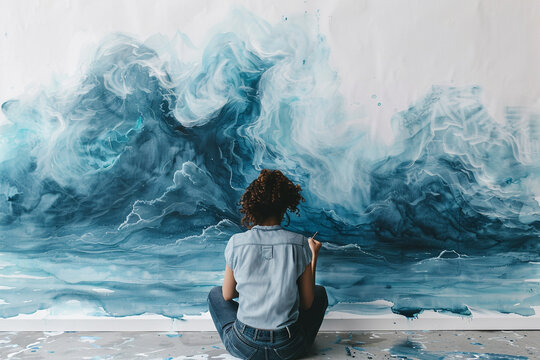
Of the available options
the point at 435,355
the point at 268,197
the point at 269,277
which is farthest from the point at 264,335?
the point at 435,355

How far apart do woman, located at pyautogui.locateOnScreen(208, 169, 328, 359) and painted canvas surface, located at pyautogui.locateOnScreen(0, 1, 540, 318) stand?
49 centimetres

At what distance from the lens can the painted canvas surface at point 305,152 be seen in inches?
85.1

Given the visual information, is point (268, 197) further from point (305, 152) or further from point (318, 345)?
point (318, 345)

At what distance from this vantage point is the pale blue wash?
162cm

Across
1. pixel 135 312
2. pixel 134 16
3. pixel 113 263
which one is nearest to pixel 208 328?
pixel 135 312

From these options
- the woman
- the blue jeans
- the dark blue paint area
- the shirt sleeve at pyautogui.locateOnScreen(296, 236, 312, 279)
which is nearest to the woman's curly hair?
the woman

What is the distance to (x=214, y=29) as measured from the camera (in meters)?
2.18

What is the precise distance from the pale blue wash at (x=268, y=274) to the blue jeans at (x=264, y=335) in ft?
0.11

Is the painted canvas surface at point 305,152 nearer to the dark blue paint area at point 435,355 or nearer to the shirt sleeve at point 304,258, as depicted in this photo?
the dark blue paint area at point 435,355

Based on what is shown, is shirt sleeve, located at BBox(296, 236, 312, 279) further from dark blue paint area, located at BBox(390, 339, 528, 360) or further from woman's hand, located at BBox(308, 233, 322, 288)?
dark blue paint area, located at BBox(390, 339, 528, 360)

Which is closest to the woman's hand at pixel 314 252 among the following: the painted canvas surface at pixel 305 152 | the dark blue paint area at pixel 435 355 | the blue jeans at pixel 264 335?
the blue jeans at pixel 264 335

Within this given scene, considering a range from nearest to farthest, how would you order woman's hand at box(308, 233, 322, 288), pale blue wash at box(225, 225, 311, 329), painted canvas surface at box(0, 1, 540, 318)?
1. pale blue wash at box(225, 225, 311, 329)
2. woman's hand at box(308, 233, 322, 288)
3. painted canvas surface at box(0, 1, 540, 318)

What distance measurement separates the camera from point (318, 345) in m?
1.91

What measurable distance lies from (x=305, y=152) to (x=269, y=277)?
75 centimetres
